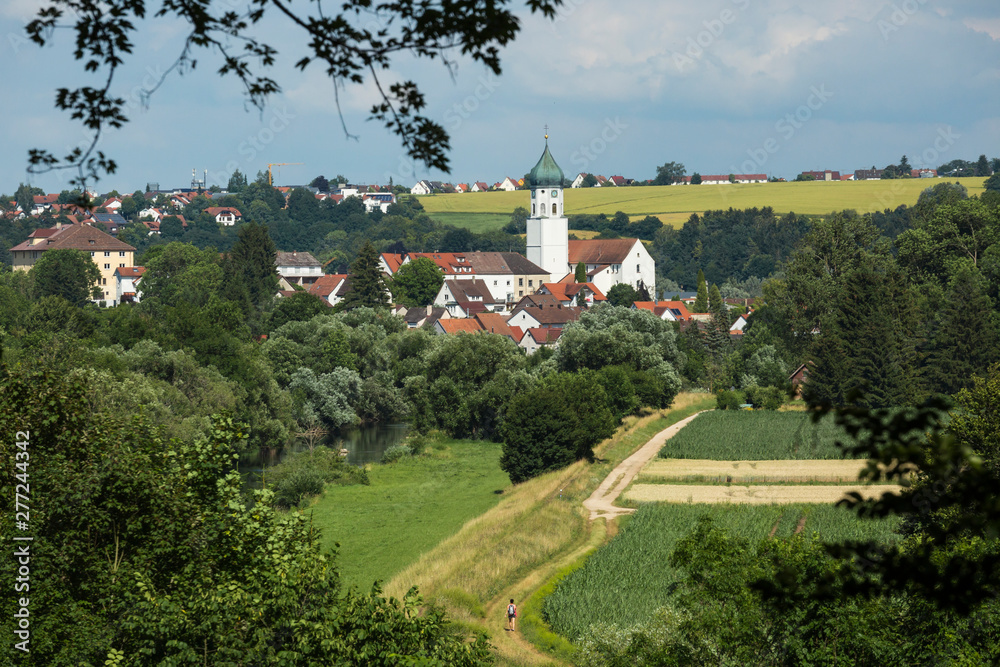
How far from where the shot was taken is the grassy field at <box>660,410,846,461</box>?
160ft

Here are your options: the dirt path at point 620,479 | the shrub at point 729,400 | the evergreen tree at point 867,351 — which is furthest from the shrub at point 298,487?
the evergreen tree at point 867,351

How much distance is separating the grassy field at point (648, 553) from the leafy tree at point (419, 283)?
250 feet

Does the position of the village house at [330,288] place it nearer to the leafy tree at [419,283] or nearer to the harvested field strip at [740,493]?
the leafy tree at [419,283]

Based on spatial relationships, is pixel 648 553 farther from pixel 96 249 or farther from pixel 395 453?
A: pixel 96 249

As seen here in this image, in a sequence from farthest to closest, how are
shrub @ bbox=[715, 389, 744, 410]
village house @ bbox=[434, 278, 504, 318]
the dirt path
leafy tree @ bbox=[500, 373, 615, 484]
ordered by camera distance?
1. village house @ bbox=[434, 278, 504, 318]
2. shrub @ bbox=[715, 389, 744, 410]
3. leafy tree @ bbox=[500, 373, 615, 484]
4. the dirt path

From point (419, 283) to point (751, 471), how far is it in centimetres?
7114

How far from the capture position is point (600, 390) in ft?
164

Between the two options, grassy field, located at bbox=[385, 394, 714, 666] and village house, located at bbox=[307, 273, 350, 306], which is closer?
grassy field, located at bbox=[385, 394, 714, 666]

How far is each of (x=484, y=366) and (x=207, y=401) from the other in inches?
735

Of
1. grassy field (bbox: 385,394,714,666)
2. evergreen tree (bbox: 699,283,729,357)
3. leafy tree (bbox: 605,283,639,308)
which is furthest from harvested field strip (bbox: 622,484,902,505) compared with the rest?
leafy tree (bbox: 605,283,639,308)

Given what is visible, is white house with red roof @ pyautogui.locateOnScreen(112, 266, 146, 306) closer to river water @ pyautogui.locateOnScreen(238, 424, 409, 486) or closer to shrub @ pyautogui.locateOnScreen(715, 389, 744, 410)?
river water @ pyautogui.locateOnScreen(238, 424, 409, 486)

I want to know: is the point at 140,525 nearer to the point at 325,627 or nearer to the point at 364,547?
the point at 325,627

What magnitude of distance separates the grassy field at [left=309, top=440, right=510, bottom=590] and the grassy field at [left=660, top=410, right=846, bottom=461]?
A: 9.60 metres

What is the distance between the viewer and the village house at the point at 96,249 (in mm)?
120938
